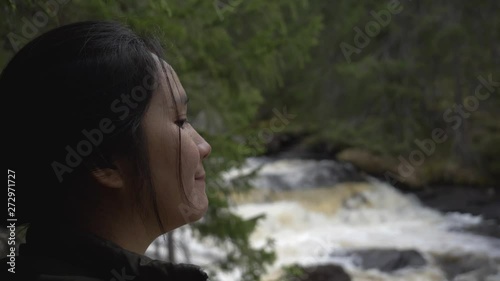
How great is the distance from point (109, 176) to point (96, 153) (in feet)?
0.18

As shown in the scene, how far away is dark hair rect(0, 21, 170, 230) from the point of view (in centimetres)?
107

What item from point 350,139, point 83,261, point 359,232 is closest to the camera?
point 83,261

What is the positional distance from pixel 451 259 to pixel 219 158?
24.9ft

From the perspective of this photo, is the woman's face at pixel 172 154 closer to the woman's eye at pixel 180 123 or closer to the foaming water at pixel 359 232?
the woman's eye at pixel 180 123

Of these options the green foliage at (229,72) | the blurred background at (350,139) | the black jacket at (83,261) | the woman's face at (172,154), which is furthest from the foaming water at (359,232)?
the black jacket at (83,261)

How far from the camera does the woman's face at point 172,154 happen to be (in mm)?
1173

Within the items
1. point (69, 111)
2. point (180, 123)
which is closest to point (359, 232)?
point (180, 123)

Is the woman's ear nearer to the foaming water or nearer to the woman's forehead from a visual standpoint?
the woman's forehead

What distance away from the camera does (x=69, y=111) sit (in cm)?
106

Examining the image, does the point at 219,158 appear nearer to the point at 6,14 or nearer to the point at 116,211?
the point at 6,14

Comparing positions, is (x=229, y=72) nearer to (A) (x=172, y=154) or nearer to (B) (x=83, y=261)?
(A) (x=172, y=154)

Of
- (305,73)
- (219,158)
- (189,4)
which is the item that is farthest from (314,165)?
(189,4)

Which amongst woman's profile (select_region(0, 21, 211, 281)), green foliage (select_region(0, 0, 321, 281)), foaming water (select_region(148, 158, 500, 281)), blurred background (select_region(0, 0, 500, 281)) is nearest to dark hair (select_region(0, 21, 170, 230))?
woman's profile (select_region(0, 21, 211, 281))

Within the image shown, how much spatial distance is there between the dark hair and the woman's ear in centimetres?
1
